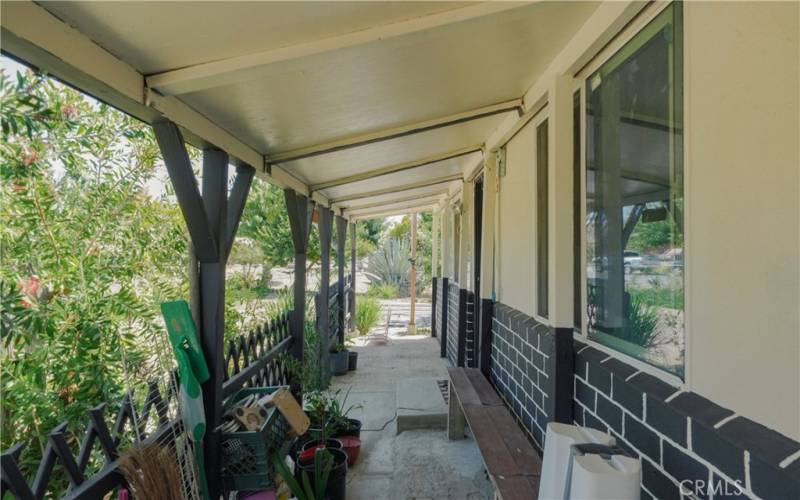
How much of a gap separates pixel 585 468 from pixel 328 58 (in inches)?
61.6

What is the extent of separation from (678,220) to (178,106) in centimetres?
199

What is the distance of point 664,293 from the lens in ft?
4.84

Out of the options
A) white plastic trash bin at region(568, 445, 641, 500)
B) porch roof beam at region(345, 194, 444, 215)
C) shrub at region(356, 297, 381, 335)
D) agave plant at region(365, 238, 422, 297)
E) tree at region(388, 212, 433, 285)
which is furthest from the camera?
tree at region(388, 212, 433, 285)

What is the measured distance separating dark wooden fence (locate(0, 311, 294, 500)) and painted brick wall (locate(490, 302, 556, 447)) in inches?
73.8

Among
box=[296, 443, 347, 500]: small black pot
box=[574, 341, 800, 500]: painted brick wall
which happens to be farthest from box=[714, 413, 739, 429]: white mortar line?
box=[296, 443, 347, 500]: small black pot

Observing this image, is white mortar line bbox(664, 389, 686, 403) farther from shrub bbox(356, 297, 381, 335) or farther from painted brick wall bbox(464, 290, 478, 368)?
shrub bbox(356, 297, 381, 335)

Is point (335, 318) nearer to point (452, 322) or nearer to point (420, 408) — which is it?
point (452, 322)

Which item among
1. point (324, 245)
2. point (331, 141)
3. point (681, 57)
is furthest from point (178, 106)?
point (324, 245)

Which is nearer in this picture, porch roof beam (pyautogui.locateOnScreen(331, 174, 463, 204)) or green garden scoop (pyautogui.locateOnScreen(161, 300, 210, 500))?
green garden scoop (pyautogui.locateOnScreen(161, 300, 210, 500))

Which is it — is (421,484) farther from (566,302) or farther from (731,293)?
(731,293)

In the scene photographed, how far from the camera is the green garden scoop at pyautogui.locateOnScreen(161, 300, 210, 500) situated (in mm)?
2064

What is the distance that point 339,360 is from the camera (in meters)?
5.58

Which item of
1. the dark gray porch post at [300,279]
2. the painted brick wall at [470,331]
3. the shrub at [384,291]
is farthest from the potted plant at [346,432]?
the shrub at [384,291]

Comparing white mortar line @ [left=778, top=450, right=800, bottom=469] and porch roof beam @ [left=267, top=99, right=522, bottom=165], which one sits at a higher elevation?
porch roof beam @ [left=267, top=99, right=522, bottom=165]
